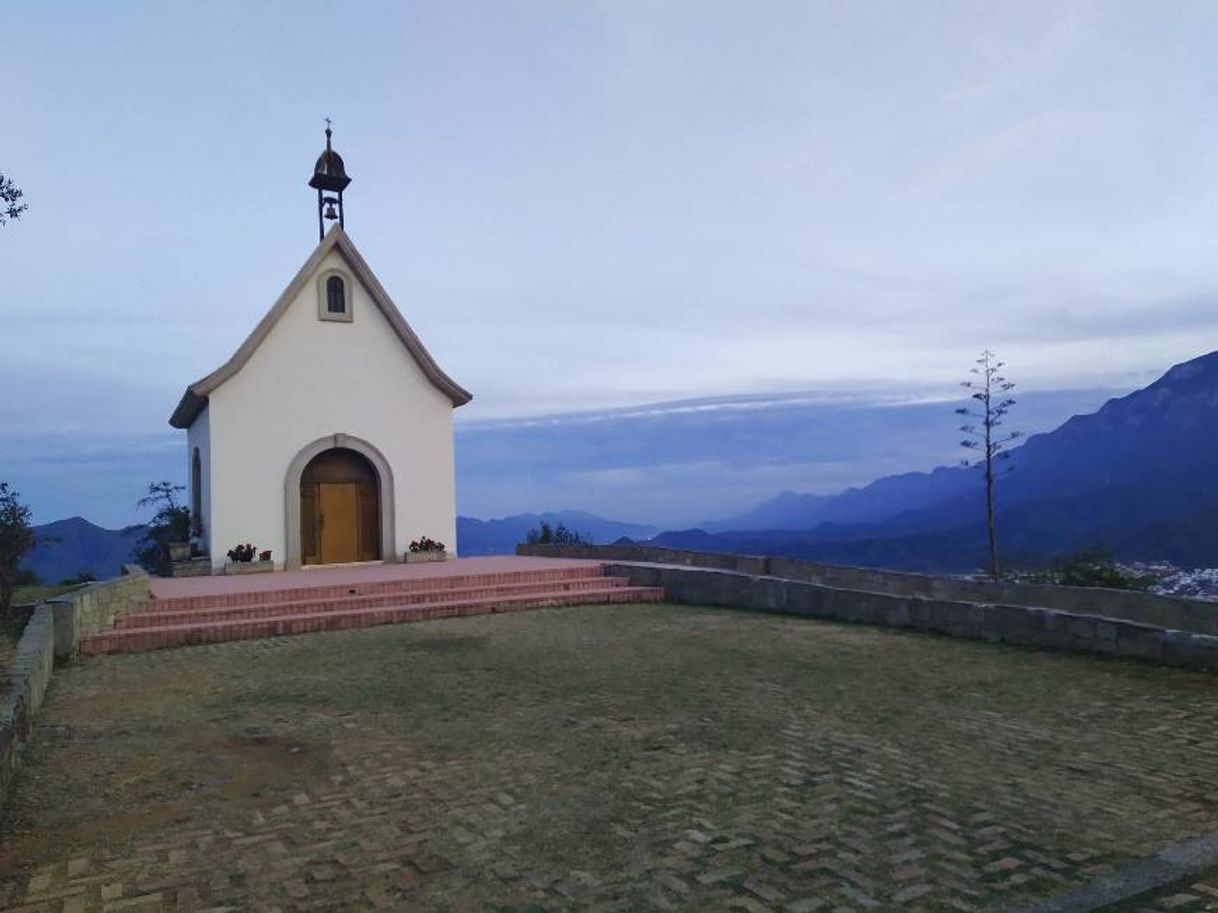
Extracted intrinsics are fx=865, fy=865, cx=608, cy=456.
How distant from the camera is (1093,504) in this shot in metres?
84.1

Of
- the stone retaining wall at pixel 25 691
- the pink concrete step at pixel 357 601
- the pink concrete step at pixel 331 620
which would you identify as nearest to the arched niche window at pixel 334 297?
the pink concrete step at pixel 357 601

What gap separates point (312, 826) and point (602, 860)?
165 cm

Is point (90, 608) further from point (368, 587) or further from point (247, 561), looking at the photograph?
point (247, 561)

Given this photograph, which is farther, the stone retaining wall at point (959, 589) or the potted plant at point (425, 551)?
the potted plant at point (425, 551)

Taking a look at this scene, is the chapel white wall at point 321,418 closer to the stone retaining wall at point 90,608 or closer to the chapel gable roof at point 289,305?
the chapel gable roof at point 289,305

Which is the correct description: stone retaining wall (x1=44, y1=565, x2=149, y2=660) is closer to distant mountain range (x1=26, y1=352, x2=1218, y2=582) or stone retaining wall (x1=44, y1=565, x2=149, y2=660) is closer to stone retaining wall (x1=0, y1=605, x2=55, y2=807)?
stone retaining wall (x1=0, y1=605, x2=55, y2=807)

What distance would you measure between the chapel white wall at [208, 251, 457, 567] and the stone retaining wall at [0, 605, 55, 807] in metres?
7.32

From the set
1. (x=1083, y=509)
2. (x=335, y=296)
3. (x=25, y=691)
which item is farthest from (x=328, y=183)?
(x=1083, y=509)

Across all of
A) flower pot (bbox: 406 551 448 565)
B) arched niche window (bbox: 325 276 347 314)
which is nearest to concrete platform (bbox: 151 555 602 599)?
flower pot (bbox: 406 551 448 565)

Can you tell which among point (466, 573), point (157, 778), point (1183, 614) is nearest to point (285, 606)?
point (466, 573)

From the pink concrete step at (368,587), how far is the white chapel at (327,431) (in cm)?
206

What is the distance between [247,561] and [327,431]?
3070 mm

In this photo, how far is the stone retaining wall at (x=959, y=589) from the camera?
1003cm

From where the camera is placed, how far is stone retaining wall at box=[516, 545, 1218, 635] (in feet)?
32.9
